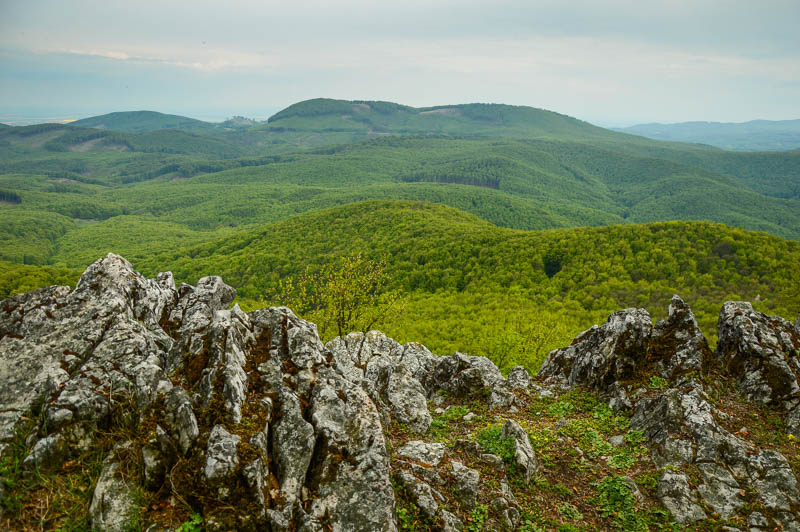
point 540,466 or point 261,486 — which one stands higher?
point 261,486

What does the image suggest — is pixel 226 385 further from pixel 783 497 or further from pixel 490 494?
pixel 783 497

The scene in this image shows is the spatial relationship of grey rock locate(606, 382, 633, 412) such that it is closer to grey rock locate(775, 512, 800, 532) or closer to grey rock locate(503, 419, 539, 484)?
grey rock locate(775, 512, 800, 532)

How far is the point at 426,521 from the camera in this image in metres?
11.2

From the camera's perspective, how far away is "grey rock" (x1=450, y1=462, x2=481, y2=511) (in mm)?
12602

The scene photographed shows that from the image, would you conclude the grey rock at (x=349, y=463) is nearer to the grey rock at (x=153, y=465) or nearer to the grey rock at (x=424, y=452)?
the grey rock at (x=424, y=452)

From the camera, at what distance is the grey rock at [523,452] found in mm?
14438

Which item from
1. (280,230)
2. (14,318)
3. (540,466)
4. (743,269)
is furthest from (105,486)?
(280,230)

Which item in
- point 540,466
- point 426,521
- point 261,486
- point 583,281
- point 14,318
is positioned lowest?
point 583,281

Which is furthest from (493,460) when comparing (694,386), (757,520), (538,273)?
(538,273)

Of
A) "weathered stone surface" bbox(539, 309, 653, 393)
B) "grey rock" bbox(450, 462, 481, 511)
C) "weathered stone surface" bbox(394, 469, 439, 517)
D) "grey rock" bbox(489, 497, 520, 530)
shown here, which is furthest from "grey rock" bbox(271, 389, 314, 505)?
"weathered stone surface" bbox(539, 309, 653, 393)

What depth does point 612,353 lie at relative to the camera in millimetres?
21922

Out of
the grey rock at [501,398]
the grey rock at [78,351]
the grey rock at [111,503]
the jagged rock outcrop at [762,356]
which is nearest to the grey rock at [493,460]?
the grey rock at [501,398]

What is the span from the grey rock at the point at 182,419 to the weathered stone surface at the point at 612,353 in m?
21.0

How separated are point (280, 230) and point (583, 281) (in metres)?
115
